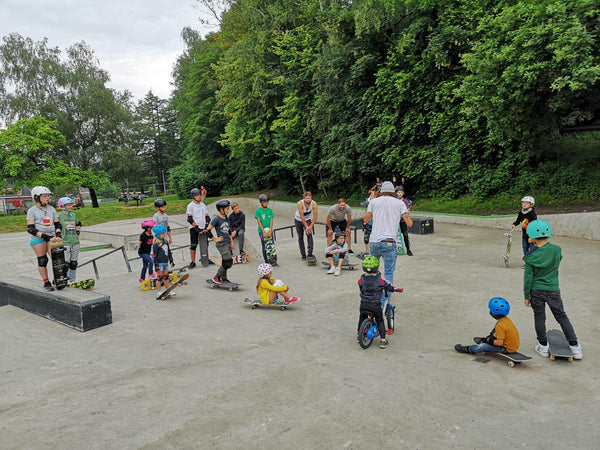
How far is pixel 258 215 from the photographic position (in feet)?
30.6

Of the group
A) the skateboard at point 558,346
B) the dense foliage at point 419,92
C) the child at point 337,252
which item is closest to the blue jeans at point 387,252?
the skateboard at point 558,346

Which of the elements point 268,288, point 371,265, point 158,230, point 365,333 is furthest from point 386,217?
point 158,230

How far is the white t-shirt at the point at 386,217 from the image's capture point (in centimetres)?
541

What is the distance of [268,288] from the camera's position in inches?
245

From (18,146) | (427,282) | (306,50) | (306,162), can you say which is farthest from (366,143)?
(18,146)

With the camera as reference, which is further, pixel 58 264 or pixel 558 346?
pixel 58 264

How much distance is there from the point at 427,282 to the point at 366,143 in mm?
14311

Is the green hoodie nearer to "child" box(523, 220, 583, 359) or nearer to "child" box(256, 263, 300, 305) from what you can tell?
"child" box(523, 220, 583, 359)

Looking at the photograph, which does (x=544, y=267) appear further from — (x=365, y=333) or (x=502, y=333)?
(x=365, y=333)

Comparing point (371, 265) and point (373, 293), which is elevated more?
point (371, 265)

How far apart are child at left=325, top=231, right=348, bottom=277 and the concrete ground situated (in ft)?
5.79

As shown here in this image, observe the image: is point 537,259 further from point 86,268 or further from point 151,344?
point 86,268

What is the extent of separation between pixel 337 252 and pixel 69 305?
17.5 ft

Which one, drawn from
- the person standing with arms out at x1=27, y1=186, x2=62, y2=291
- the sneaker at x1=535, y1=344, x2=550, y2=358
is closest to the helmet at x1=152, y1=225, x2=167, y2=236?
the person standing with arms out at x1=27, y1=186, x2=62, y2=291
